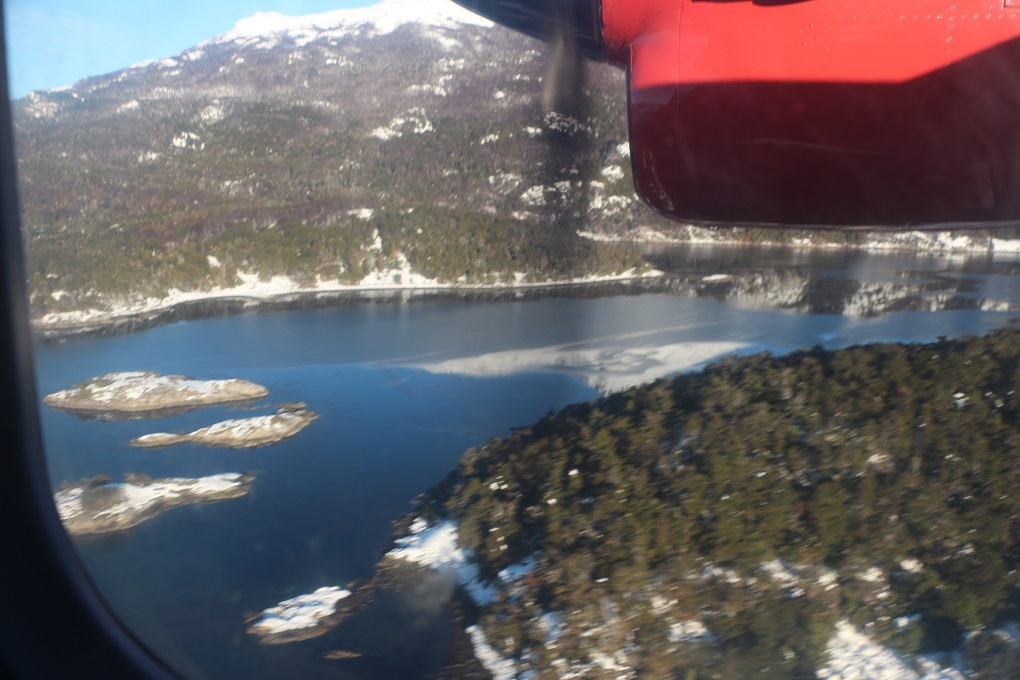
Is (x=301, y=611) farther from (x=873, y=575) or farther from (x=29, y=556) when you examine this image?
(x=873, y=575)

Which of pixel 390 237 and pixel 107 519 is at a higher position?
pixel 390 237

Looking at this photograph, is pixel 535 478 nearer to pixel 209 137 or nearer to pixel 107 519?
pixel 107 519

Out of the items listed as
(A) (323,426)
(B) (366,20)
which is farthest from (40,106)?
(A) (323,426)

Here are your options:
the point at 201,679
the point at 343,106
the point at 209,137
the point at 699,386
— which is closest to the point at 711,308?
the point at 699,386

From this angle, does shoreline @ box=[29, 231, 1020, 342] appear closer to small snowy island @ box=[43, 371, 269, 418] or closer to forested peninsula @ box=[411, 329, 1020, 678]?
small snowy island @ box=[43, 371, 269, 418]

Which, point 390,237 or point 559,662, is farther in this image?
point 390,237

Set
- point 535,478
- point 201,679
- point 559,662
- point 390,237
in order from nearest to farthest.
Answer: point 559,662 < point 201,679 < point 535,478 < point 390,237
